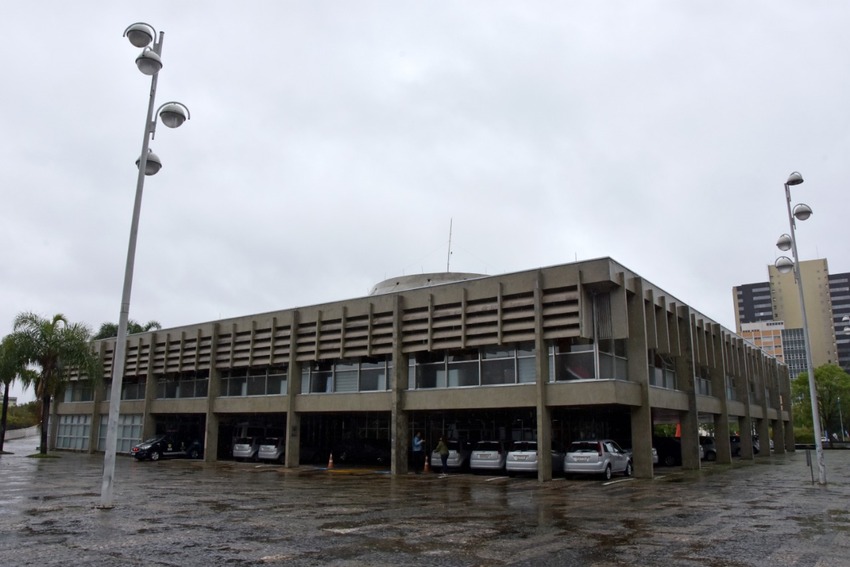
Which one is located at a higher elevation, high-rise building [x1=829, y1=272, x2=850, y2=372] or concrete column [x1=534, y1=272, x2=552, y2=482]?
high-rise building [x1=829, y1=272, x2=850, y2=372]

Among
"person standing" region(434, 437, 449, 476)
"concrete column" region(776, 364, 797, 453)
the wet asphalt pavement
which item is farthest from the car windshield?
"concrete column" region(776, 364, 797, 453)

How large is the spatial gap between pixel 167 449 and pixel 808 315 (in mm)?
166179

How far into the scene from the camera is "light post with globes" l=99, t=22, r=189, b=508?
43.9ft

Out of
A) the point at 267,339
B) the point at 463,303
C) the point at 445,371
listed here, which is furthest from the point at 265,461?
the point at 463,303

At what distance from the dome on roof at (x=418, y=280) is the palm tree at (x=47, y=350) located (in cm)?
1930

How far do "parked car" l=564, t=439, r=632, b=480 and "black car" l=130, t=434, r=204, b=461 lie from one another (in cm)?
2448

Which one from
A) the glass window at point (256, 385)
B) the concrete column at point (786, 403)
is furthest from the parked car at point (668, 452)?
the concrete column at point (786, 403)

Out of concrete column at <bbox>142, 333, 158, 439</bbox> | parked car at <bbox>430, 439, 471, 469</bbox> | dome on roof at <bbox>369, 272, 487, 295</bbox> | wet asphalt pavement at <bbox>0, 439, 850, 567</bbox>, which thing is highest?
dome on roof at <bbox>369, 272, 487, 295</bbox>

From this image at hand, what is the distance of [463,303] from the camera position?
27.3 metres

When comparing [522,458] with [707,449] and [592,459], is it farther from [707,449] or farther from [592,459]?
[707,449]

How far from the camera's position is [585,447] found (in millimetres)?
24547

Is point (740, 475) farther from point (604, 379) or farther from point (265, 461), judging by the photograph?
point (265, 461)

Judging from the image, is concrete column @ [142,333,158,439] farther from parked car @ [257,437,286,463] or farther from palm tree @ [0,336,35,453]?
parked car @ [257,437,286,463]

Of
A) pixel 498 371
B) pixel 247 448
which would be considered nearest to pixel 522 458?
pixel 498 371
